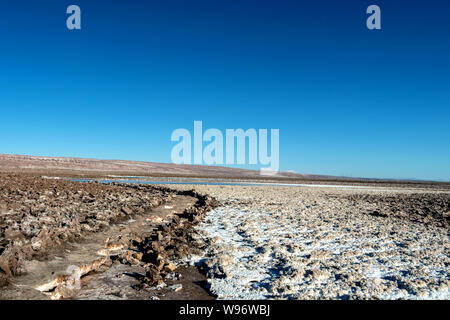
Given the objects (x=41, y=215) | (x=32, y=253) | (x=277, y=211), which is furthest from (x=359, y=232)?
(x=41, y=215)

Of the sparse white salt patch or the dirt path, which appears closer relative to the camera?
the dirt path

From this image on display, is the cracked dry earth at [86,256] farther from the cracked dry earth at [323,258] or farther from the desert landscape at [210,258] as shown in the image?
the cracked dry earth at [323,258]

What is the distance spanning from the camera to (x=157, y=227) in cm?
891

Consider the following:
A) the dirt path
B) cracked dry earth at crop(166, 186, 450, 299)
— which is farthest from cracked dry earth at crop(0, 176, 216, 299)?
cracked dry earth at crop(166, 186, 450, 299)

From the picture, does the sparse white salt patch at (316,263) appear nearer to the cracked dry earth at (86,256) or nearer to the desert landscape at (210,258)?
the desert landscape at (210,258)

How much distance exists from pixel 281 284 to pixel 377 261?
95.7 inches

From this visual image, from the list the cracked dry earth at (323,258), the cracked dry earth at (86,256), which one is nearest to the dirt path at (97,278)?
the cracked dry earth at (86,256)

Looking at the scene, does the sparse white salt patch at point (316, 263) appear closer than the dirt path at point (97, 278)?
No

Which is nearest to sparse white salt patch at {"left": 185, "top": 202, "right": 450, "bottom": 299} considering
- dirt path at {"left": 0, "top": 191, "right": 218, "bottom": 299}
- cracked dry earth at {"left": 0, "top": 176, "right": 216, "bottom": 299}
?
dirt path at {"left": 0, "top": 191, "right": 218, "bottom": 299}

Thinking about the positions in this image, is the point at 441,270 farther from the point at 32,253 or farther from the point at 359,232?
the point at 32,253

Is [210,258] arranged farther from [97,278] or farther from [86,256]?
[86,256]

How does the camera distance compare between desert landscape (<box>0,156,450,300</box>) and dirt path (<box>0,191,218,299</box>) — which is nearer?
dirt path (<box>0,191,218,299</box>)

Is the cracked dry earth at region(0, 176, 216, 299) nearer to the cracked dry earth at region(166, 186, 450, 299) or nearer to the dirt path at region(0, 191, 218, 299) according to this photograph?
the dirt path at region(0, 191, 218, 299)
